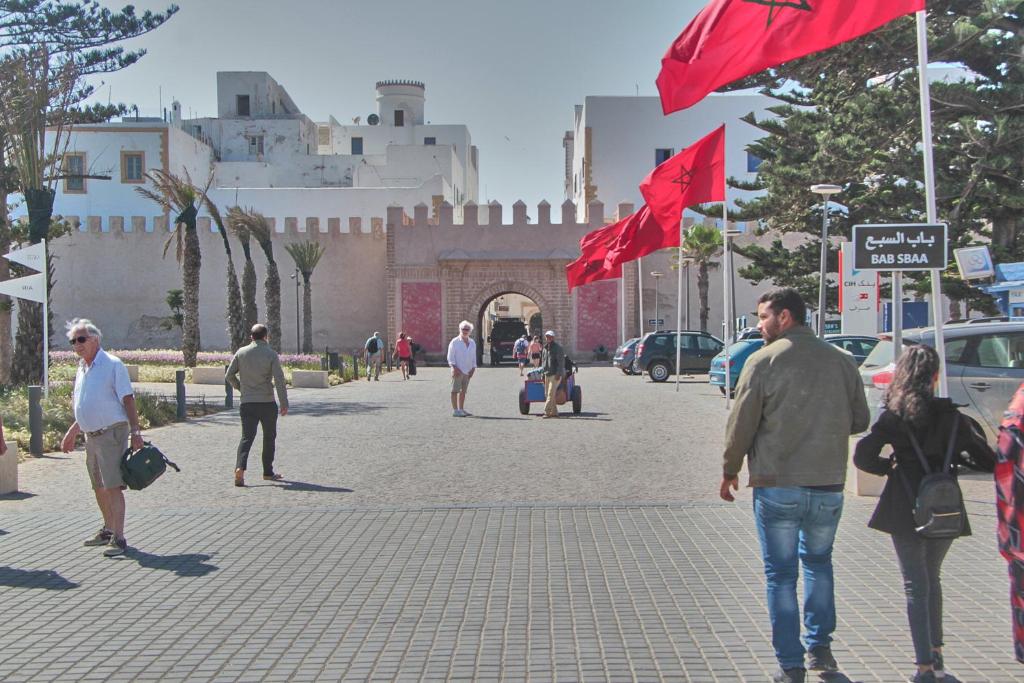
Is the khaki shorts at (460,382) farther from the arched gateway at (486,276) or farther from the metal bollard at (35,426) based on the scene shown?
the arched gateway at (486,276)

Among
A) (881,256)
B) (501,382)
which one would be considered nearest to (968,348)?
(881,256)

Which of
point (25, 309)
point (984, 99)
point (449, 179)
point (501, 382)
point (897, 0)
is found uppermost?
point (449, 179)

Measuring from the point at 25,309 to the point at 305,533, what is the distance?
13.2 m

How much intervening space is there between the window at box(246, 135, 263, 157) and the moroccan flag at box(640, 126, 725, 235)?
58895 millimetres

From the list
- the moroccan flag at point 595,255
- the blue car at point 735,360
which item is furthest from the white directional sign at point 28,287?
the blue car at point 735,360

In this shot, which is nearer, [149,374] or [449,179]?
[149,374]

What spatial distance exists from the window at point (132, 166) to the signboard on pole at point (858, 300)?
53663 millimetres

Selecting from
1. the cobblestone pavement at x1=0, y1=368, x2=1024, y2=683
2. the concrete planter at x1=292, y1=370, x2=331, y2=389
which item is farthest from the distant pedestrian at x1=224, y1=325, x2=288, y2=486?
the concrete planter at x1=292, y1=370, x2=331, y2=389

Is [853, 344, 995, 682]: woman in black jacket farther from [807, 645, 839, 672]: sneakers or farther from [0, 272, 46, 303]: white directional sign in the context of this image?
[0, 272, 46, 303]: white directional sign

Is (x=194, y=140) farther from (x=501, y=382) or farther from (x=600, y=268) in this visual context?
(x=600, y=268)

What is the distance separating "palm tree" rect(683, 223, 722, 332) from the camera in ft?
156

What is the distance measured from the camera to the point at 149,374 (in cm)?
3316

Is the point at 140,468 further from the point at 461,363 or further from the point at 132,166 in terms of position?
the point at 132,166

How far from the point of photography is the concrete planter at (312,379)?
102 ft
